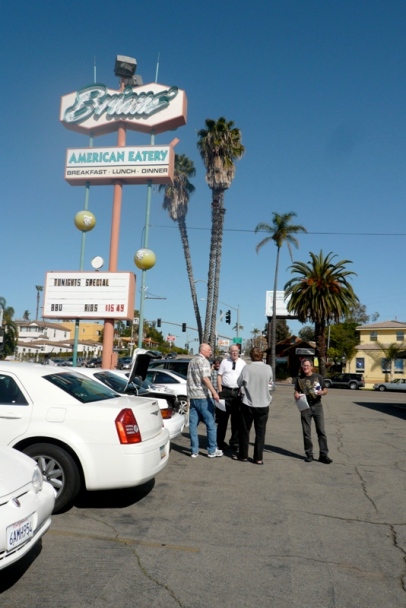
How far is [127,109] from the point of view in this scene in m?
23.7

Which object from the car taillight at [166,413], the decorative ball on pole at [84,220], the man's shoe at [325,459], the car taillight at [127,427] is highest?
the decorative ball on pole at [84,220]

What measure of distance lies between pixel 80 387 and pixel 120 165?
18.1 m

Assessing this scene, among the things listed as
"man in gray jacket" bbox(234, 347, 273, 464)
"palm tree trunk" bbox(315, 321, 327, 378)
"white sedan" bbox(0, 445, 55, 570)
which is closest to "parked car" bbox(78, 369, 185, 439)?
"man in gray jacket" bbox(234, 347, 273, 464)

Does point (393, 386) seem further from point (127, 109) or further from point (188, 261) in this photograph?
point (127, 109)

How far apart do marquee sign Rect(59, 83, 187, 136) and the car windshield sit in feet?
63.1

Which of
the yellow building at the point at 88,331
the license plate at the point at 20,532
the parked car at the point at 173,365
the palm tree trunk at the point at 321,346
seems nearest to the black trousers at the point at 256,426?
the license plate at the point at 20,532

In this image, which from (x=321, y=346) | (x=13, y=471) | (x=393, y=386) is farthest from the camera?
(x=393, y=386)

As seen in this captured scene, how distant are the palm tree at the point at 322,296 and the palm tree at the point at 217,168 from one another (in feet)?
25.6

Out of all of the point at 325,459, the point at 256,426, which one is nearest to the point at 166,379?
the point at 256,426

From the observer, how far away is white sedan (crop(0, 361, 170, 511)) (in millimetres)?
5379

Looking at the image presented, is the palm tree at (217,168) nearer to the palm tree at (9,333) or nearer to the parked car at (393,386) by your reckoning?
the parked car at (393,386)

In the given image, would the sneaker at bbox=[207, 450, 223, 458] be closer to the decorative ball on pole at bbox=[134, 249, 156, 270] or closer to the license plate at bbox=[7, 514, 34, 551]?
the license plate at bbox=[7, 514, 34, 551]

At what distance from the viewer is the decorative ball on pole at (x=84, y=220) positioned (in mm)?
22422

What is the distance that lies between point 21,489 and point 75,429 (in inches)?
65.3
